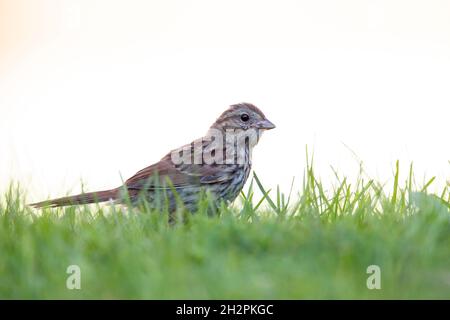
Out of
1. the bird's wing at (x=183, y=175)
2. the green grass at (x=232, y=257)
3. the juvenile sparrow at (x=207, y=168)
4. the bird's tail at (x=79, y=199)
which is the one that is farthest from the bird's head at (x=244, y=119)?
the green grass at (x=232, y=257)

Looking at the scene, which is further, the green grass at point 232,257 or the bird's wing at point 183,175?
the bird's wing at point 183,175

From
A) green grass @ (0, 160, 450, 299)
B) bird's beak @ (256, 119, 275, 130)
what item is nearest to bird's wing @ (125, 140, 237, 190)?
bird's beak @ (256, 119, 275, 130)

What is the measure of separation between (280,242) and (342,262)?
441mm

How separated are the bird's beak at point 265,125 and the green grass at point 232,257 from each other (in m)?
2.44

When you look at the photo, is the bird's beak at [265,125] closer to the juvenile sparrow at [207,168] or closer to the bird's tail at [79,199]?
the juvenile sparrow at [207,168]

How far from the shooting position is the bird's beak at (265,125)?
26.2 ft

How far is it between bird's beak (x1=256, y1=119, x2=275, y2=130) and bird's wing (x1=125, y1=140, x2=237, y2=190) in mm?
628

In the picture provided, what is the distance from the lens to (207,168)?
762 centimetres

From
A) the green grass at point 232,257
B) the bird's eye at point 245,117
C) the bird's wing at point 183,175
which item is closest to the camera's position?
the green grass at point 232,257

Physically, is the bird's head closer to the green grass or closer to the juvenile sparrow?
the juvenile sparrow

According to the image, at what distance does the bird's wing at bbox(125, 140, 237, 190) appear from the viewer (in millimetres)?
7488

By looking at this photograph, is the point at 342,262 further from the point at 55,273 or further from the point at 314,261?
the point at 55,273

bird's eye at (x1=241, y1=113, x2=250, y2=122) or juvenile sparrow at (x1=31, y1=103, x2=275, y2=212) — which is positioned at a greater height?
bird's eye at (x1=241, y1=113, x2=250, y2=122)
